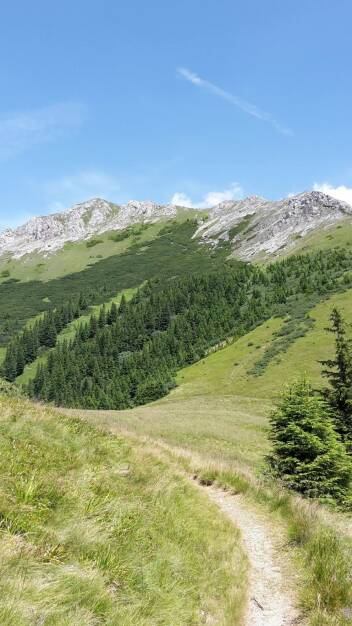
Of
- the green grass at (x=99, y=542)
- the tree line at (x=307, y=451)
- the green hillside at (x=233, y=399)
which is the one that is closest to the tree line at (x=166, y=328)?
the green hillside at (x=233, y=399)

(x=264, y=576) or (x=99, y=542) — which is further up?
(x=99, y=542)

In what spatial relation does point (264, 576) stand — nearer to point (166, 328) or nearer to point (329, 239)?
point (166, 328)

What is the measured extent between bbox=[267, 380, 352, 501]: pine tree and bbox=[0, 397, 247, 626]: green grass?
984 cm

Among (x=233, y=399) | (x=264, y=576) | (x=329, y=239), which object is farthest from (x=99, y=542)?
(x=329, y=239)

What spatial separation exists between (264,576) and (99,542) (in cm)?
386

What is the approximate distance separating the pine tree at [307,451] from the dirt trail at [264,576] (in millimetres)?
6789

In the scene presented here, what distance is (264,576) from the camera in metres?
7.81

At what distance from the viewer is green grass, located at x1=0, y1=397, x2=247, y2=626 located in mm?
4484

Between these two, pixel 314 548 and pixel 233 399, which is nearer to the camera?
pixel 314 548

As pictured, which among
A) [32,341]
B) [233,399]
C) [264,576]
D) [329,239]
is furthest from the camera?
[329,239]

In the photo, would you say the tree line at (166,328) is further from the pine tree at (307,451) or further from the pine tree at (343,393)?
the pine tree at (307,451)

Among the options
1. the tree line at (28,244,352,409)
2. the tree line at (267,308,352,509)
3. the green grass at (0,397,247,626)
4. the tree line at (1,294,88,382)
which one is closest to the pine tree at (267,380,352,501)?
the tree line at (267,308,352,509)

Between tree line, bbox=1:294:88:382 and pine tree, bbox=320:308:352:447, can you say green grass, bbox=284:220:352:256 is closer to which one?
tree line, bbox=1:294:88:382

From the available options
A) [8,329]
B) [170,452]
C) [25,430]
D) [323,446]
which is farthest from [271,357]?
[8,329]
